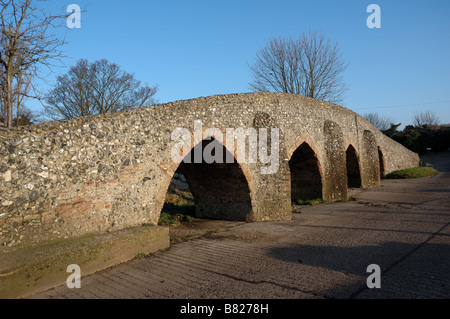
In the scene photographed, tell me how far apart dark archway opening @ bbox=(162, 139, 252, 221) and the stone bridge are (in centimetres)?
3

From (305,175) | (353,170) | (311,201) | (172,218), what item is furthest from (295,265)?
(353,170)

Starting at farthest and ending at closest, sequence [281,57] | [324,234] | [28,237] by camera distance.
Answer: [281,57] < [324,234] < [28,237]

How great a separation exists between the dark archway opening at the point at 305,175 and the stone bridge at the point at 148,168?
0.04m

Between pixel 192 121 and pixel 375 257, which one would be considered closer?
pixel 375 257

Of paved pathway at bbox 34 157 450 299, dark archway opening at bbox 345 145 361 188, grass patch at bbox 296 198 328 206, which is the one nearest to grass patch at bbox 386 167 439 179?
dark archway opening at bbox 345 145 361 188

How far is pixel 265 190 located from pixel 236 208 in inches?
38.6

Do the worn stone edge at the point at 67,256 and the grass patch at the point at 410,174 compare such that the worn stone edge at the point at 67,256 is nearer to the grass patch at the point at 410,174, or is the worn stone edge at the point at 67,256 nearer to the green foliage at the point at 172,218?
the green foliage at the point at 172,218

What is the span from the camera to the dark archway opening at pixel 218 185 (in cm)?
861

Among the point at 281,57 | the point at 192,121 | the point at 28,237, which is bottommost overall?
the point at 28,237

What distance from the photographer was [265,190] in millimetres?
8820

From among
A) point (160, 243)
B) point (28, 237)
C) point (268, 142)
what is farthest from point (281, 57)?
point (28, 237)

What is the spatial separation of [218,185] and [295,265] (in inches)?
175
